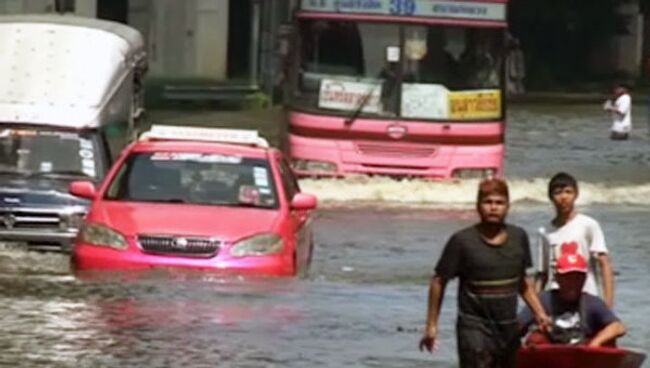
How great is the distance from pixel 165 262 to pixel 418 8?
43.4 ft

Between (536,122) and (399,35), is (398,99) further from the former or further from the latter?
(536,122)

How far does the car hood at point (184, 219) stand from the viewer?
1795 cm

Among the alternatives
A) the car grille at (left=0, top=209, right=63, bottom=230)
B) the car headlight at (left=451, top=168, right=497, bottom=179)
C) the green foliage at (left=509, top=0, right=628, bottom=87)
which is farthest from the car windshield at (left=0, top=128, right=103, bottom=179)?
the green foliage at (left=509, top=0, right=628, bottom=87)

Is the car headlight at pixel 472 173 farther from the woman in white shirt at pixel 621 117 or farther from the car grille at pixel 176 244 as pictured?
the woman in white shirt at pixel 621 117

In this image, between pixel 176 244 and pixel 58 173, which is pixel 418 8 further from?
pixel 176 244

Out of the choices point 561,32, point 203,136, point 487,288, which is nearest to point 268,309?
point 203,136

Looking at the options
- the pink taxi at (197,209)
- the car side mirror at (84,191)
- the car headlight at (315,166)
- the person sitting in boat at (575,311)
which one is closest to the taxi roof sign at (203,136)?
the pink taxi at (197,209)

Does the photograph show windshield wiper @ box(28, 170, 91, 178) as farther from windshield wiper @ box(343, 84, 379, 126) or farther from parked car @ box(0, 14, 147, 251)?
windshield wiper @ box(343, 84, 379, 126)

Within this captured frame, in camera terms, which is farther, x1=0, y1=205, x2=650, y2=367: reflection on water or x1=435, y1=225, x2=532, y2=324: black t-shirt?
x1=0, y1=205, x2=650, y2=367: reflection on water

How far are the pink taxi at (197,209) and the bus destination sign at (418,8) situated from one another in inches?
396

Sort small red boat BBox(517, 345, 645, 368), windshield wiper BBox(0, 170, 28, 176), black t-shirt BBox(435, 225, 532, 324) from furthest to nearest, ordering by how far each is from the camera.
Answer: windshield wiper BBox(0, 170, 28, 176) → black t-shirt BBox(435, 225, 532, 324) → small red boat BBox(517, 345, 645, 368)

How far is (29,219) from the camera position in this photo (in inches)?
847

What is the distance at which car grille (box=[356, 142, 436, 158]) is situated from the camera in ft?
99.0

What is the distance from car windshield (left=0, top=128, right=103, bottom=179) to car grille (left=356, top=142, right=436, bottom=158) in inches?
312
